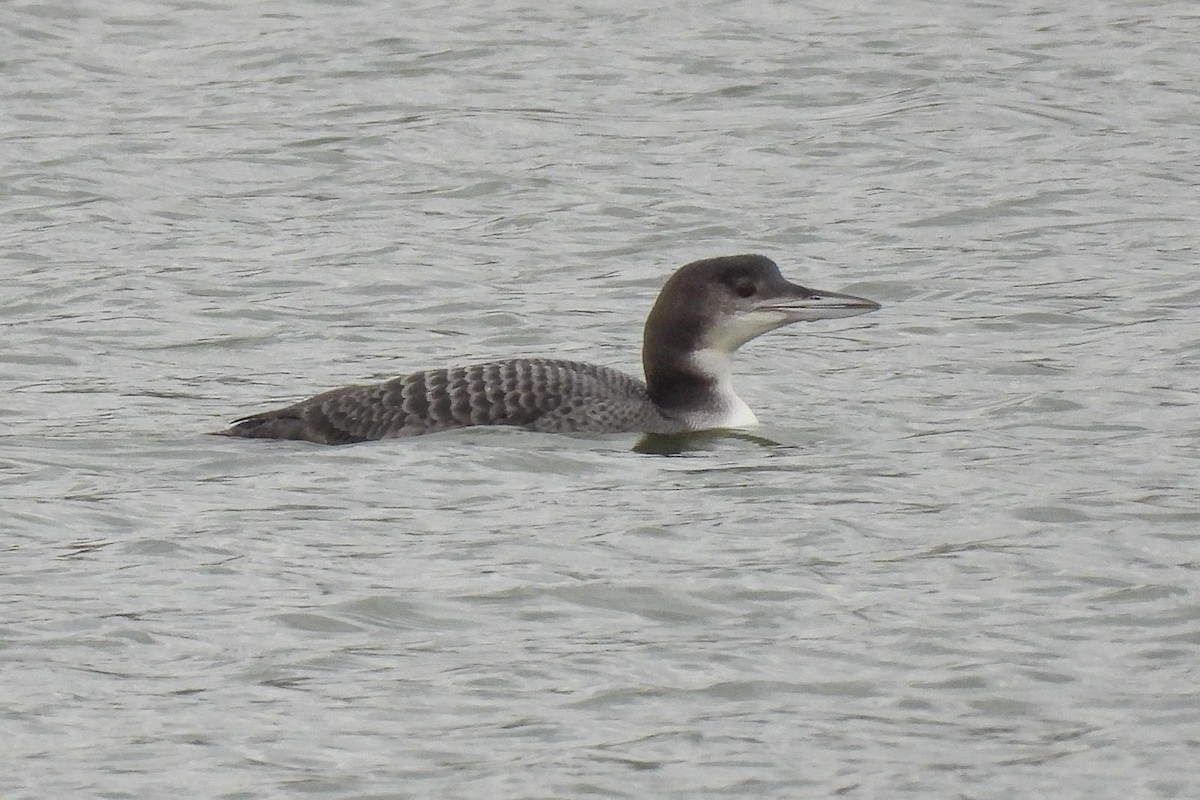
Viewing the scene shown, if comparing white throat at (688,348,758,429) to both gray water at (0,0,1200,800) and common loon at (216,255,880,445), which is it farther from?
gray water at (0,0,1200,800)

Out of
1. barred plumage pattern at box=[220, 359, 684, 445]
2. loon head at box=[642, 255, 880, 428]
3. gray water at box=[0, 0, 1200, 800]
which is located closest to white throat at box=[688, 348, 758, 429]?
loon head at box=[642, 255, 880, 428]

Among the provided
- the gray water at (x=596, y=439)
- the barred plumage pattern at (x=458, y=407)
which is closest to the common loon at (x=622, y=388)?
the barred plumage pattern at (x=458, y=407)

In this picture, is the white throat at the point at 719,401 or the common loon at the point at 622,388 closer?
the common loon at the point at 622,388

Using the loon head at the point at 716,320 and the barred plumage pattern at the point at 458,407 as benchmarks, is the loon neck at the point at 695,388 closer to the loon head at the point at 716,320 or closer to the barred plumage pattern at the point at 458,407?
the loon head at the point at 716,320

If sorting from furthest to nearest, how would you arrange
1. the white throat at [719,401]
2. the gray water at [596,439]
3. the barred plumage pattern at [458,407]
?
the white throat at [719,401] → the barred plumage pattern at [458,407] → the gray water at [596,439]

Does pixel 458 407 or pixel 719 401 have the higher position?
pixel 458 407

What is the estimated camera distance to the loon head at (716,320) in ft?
31.0

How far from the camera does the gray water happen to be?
20.5 ft

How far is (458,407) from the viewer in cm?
894

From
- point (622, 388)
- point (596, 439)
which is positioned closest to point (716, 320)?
point (622, 388)

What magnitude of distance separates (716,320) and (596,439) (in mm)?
700

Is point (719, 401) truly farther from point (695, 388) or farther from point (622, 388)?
point (622, 388)

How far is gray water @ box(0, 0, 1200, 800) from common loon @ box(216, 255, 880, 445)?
0.40ft

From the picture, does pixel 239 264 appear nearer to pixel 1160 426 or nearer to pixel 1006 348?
pixel 1006 348
